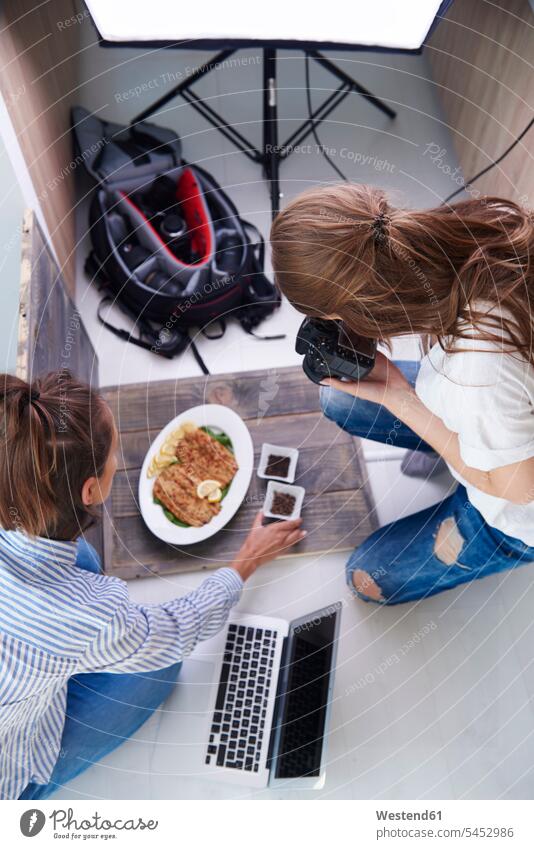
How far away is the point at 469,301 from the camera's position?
76 centimetres

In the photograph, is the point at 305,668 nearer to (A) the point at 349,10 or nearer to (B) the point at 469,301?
(B) the point at 469,301

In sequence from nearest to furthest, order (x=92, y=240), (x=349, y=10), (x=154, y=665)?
(x=154, y=665)
(x=349, y=10)
(x=92, y=240)

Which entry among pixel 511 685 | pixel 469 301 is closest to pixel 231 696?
pixel 511 685

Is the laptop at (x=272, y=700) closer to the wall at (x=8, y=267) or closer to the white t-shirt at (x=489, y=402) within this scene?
the white t-shirt at (x=489, y=402)

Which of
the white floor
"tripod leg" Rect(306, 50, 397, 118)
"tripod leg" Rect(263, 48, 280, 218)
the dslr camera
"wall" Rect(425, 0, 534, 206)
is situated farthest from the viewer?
"tripod leg" Rect(306, 50, 397, 118)

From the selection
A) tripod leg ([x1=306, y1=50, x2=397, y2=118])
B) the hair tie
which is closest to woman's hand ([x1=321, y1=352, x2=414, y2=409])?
the hair tie

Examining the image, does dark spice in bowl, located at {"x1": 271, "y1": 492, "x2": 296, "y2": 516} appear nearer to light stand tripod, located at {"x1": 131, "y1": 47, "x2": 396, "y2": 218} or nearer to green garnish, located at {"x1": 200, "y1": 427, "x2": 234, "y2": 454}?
green garnish, located at {"x1": 200, "y1": 427, "x2": 234, "y2": 454}

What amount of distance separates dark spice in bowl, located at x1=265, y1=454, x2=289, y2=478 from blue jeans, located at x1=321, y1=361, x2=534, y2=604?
122mm

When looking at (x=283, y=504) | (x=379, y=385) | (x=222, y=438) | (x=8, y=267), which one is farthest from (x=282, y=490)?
(x=8, y=267)

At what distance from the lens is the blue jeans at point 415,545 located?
3.33 feet

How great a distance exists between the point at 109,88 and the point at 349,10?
0.78 meters

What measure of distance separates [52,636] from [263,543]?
402 mm

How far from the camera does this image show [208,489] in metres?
1.04
